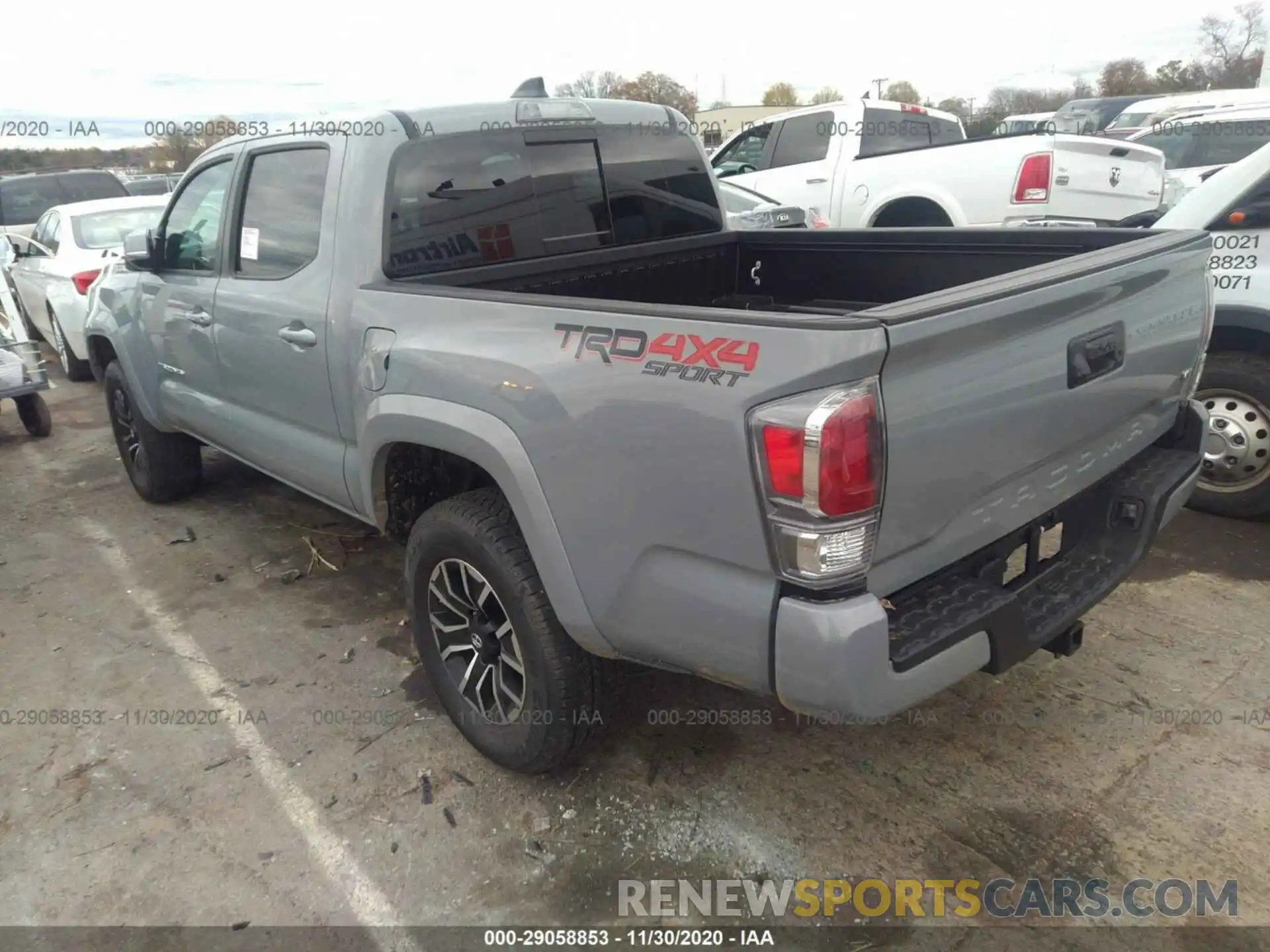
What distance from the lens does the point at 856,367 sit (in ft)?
5.97

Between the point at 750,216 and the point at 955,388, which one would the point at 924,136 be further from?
the point at 955,388

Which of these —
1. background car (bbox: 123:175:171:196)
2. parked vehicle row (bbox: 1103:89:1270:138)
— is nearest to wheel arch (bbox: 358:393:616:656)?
background car (bbox: 123:175:171:196)

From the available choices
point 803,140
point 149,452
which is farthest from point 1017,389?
point 803,140

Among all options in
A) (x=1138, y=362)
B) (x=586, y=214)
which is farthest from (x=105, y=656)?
(x=1138, y=362)

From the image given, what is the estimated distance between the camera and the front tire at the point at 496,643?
2551mm

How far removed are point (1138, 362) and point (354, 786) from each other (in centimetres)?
268

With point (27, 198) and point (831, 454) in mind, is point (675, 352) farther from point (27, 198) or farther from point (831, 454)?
point (27, 198)

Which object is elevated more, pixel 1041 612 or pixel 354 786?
pixel 1041 612

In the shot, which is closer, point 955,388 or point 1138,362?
point 955,388

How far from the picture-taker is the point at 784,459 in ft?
6.12

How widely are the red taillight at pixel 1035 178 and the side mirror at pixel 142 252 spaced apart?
6.81 metres

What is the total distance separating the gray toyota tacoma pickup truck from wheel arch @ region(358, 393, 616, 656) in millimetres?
11

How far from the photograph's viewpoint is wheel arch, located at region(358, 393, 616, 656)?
2357 millimetres

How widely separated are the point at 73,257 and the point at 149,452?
3773 millimetres
